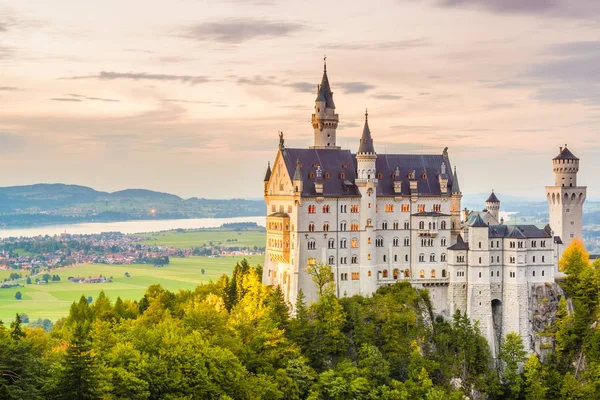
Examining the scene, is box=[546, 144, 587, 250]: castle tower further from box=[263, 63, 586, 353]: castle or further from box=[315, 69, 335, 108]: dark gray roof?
box=[315, 69, 335, 108]: dark gray roof

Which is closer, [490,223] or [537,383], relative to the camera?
[537,383]

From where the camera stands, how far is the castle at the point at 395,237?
361 feet

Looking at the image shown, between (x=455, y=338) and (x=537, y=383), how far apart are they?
11.6 metres

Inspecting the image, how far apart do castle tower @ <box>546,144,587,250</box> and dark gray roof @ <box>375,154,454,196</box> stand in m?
23.4

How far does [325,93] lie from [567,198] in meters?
40.5

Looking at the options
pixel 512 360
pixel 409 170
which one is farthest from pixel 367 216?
pixel 512 360

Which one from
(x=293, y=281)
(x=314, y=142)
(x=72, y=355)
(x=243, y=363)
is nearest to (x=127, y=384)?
(x=72, y=355)

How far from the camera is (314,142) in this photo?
12212 centimetres

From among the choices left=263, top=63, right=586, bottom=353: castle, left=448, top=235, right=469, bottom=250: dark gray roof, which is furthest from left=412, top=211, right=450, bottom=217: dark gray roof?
left=448, top=235, right=469, bottom=250: dark gray roof

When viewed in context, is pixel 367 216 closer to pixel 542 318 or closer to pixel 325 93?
pixel 325 93

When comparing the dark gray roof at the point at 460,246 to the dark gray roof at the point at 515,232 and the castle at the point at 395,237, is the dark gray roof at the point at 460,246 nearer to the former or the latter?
the castle at the point at 395,237

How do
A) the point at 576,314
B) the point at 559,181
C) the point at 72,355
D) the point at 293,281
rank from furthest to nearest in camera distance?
the point at 559,181
the point at 576,314
the point at 293,281
the point at 72,355

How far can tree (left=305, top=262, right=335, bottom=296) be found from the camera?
10762 cm

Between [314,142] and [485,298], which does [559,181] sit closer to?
[485,298]
